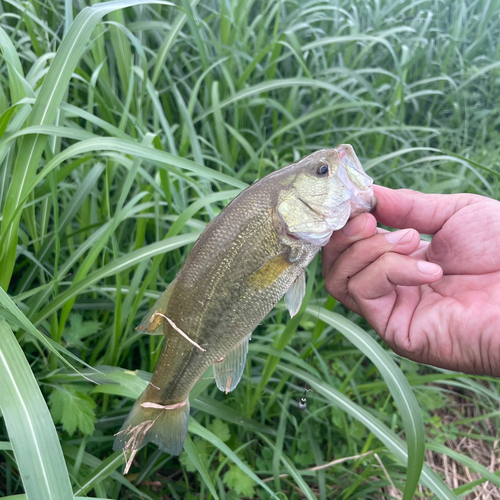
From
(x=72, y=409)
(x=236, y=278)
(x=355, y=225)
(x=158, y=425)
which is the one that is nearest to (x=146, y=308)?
(x=72, y=409)

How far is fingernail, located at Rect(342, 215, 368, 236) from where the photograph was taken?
1.28 metres

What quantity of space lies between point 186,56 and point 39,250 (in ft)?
5.68

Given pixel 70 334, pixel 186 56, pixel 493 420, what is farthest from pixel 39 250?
pixel 493 420

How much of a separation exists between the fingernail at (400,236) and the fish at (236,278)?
0.23 meters

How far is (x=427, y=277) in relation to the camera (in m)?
1.24

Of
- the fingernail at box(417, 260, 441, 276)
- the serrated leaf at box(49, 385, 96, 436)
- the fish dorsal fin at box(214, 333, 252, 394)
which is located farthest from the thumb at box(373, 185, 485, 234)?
the serrated leaf at box(49, 385, 96, 436)

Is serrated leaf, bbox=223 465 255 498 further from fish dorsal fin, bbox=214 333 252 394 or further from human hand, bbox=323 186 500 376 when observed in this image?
human hand, bbox=323 186 500 376

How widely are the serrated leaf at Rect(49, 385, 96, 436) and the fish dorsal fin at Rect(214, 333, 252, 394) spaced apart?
1.71 ft

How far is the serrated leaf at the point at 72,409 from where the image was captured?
1.30 m

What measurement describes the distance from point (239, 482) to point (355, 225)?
103 centimetres

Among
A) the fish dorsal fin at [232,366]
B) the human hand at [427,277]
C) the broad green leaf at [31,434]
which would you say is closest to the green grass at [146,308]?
the broad green leaf at [31,434]

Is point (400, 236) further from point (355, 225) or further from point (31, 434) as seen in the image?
point (31, 434)

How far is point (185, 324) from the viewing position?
3.49ft

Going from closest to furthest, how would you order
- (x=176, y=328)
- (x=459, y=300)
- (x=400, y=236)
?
(x=176, y=328) → (x=400, y=236) → (x=459, y=300)
